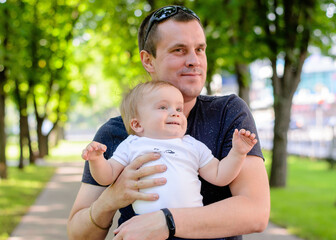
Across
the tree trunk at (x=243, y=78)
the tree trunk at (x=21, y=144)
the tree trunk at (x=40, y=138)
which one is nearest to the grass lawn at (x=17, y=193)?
the tree trunk at (x=21, y=144)

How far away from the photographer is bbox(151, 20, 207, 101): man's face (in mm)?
2521

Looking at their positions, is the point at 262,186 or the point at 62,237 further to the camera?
the point at 62,237

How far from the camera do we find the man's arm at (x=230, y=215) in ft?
6.97

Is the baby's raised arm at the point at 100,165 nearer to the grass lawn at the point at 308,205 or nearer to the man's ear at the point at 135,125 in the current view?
the man's ear at the point at 135,125

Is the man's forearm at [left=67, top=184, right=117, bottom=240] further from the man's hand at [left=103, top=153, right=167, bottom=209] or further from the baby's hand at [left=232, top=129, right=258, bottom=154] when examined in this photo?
the baby's hand at [left=232, top=129, right=258, bottom=154]

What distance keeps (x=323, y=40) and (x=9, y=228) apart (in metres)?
7.92

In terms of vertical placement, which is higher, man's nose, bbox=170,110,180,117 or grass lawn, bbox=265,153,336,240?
man's nose, bbox=170,110,180,117

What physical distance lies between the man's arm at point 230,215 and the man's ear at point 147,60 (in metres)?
0.88

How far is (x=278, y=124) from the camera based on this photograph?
1181 cm

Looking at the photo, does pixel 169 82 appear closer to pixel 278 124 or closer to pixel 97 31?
pixel 278 124

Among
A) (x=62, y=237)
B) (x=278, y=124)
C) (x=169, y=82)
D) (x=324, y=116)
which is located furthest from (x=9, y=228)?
(x=324, y=116)

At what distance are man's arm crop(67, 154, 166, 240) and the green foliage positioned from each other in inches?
198

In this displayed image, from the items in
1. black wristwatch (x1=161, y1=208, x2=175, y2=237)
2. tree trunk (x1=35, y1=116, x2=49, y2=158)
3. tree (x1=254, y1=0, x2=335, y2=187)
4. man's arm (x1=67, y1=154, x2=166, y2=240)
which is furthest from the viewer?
tree trunk (x1=35, y1=116, x2=49, y2=158)

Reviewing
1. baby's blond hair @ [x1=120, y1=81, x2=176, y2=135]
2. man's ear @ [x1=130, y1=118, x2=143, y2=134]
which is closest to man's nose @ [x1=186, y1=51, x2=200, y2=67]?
baby's blond hair @ [x1=120, y1=81, x2=176, y2=135]
